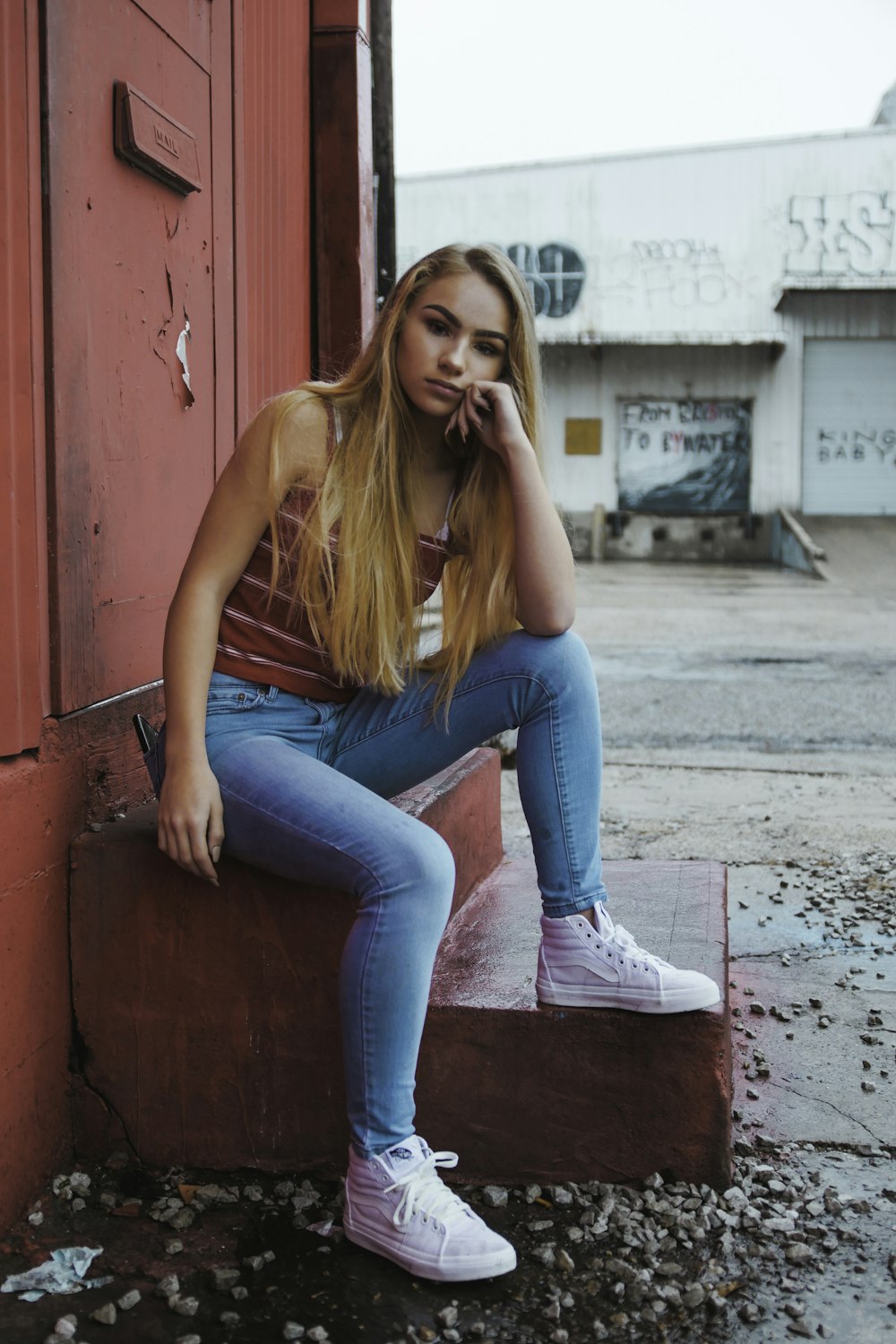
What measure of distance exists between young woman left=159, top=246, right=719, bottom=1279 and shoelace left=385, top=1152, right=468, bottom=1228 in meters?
0.02

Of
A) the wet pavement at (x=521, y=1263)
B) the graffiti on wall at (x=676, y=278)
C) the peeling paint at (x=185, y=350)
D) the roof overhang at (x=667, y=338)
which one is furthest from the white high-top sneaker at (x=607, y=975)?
the graffiti on wall at (x=676, y=278)

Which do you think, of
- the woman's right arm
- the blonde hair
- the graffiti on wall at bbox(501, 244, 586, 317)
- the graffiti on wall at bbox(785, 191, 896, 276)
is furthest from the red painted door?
the graffiti on wall at bbox(785, 191, 896, 276)

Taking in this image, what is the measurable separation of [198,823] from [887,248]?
2356 centimetres

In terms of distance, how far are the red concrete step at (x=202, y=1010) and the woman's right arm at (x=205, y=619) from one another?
0.16 metres

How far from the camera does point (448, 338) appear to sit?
2.26 metres

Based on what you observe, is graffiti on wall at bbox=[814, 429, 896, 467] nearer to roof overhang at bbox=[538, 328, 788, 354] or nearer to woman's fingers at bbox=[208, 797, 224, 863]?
roof overhang at bbox=[538, 328, 788, 354]

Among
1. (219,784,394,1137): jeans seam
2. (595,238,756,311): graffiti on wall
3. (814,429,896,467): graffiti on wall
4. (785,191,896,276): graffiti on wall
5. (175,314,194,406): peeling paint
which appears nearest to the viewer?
(219,784,394,1137): jeans seam

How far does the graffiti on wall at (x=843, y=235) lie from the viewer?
22734mm

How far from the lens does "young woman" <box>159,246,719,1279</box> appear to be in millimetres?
2055

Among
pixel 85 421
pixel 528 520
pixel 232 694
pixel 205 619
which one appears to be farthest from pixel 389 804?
pixel 85 421

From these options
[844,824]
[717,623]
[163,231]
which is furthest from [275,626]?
[717,623]

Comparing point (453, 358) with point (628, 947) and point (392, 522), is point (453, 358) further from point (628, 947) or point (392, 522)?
point (628, 947)

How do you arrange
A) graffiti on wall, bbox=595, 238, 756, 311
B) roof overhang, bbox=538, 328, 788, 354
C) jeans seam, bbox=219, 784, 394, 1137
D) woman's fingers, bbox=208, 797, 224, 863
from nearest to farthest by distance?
jeans seam, bbox=219, 784, 394, 1137 → woman's fingers, bbox=208, 797, 224, 863 → roof overhang, bbox=538, 328, 788, 354 → graffiti on wall, bbox=595, 238, 756, 311

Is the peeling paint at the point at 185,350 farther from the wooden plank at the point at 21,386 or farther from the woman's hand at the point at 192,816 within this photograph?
the woman's hand at the point at 192,816
